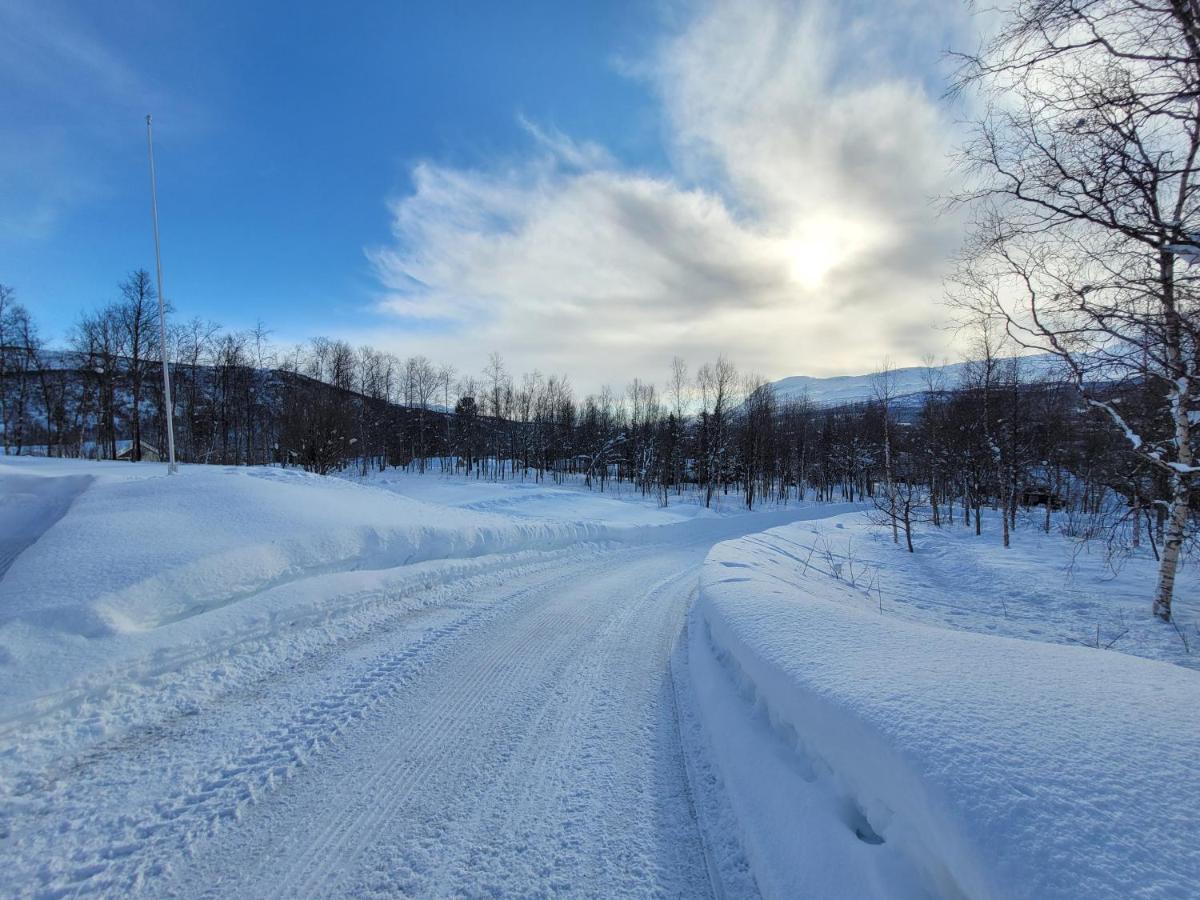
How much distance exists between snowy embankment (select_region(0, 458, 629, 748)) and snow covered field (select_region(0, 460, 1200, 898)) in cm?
5

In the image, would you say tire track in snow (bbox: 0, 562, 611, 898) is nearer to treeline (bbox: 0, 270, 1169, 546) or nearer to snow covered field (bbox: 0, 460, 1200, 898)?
snow covered field (bbox: 0, 460, 1200, 898)

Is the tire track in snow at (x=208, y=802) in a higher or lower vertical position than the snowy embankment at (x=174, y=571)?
lower

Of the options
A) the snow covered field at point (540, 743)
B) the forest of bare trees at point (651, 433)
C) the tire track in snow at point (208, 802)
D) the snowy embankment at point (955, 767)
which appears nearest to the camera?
the snowy embankment at point (955, 767)

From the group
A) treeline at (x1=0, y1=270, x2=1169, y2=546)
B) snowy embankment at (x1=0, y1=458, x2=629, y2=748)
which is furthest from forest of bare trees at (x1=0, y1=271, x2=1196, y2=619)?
snowy embankment at (x1=0, y1=458, x2=629, y2=748)

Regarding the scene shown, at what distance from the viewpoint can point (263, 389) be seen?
52094 mm

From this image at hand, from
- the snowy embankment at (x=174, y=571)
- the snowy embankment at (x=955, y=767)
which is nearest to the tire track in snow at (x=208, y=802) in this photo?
the snowy embankment at (x=174, y=571)

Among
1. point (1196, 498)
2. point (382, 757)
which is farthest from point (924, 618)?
point (382, 757)

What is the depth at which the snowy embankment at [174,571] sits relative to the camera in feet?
15.8

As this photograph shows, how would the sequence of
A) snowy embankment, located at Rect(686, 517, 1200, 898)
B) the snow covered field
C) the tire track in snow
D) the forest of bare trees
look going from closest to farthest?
snowy embankment, located at Rect(686, 517, 1200, 898), the snow covered field, the tire track in snow, the forest of bare trees

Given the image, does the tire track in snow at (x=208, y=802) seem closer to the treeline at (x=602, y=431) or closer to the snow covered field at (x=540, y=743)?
the snow covered field at (x=540, y=743)

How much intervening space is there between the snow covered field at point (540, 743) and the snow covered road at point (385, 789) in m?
0.02

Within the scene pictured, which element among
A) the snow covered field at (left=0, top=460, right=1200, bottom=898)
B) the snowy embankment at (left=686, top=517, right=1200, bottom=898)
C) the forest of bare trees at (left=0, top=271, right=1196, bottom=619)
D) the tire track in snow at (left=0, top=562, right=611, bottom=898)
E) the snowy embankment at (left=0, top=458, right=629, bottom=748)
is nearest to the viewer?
the snowy embankment at (left=686, top=517, right=1200, bottom=898)

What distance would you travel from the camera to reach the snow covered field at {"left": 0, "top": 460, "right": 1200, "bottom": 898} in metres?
2.06

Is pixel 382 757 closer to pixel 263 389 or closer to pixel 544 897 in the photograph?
pixel 544 897
